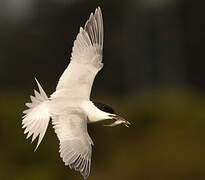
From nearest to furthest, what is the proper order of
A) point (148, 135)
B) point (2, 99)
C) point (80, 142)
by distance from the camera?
point (80, 142), point (148, 135), point (2, 99)

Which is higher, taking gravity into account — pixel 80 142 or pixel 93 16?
pixel 93 16

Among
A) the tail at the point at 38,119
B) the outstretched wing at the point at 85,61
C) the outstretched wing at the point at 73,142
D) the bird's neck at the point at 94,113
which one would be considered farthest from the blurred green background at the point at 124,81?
the outstretched wing at the point at 73,142

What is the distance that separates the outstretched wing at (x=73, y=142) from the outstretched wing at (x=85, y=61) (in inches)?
19.7

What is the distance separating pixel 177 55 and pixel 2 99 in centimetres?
857

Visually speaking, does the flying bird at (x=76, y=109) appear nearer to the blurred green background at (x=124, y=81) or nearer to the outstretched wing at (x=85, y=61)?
the outstretched wing at (x=85, y=61)

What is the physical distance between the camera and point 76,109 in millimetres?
5023

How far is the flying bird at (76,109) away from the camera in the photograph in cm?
482

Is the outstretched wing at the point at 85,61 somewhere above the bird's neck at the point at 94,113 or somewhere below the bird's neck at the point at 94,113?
above

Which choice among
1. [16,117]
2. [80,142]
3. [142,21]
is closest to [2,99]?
[16,117]

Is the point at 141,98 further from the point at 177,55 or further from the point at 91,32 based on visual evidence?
the point at 91,32

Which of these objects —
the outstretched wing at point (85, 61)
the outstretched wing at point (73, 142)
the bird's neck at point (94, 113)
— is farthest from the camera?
the outstretched wing at point (85, 61)

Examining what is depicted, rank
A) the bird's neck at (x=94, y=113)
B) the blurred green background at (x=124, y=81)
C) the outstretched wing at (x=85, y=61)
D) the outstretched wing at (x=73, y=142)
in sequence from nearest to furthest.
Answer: the outstretched wing at (x=73, y=142) < the bird's neck at (x=94, y=113) < the outstretched wing at (x=85, y=61) < the blurred green background at (x=124, y=81)

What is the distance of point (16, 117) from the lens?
9.48 metres

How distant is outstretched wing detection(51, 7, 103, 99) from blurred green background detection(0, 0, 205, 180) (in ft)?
10.6
